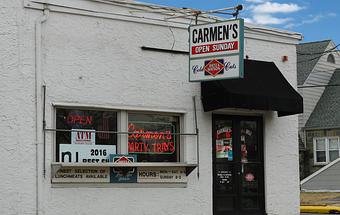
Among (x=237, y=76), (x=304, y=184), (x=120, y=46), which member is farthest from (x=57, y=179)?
(x=304, y=184)

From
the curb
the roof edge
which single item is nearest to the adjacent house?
the roof edge

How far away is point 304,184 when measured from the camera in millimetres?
28766

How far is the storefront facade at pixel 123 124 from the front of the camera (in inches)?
391

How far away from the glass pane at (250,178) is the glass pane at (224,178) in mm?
303

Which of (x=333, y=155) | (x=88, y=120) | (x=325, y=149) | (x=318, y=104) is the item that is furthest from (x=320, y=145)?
(x=88, y=120)

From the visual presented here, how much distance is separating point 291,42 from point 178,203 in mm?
4745

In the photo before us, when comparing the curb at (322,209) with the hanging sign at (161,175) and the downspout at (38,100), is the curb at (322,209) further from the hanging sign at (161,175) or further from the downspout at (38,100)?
the downspout at (38,100)

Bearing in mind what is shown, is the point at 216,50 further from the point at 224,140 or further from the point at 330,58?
the point at 330,58

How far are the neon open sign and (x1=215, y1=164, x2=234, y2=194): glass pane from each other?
111 cm

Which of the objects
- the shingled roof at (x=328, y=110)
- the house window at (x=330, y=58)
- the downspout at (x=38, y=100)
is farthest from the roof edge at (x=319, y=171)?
the downspout at (x=38, y=100)

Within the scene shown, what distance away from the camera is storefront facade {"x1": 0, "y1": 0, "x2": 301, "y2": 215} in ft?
32.6

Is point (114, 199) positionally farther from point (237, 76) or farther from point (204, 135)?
point (237, 76)

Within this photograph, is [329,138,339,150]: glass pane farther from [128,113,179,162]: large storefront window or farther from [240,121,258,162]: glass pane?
[128,113,179,162]: large storefront window

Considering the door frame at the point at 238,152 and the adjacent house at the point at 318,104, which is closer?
the door frame at the point at 238,152
